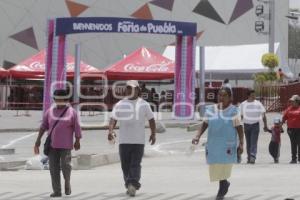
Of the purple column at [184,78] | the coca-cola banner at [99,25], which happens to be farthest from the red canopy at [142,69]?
the coca-cola banner at [99,25]

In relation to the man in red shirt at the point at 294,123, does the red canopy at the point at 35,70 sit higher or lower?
higher

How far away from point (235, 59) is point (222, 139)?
3571 centimetres

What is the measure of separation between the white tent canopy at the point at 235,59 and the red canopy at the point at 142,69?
20.6 ft

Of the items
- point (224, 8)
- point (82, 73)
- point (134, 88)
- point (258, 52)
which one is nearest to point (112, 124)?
point (134, 88)

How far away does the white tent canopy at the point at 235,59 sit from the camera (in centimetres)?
4371

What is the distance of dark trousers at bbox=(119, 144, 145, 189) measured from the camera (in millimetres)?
10247

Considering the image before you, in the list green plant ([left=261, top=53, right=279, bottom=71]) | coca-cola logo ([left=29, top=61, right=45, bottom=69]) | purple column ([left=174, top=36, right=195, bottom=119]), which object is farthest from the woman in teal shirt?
green plant ([left=261, top=53, right=279, bottom=71])

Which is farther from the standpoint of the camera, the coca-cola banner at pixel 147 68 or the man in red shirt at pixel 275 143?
the coca-cola banner at pixel 147 68

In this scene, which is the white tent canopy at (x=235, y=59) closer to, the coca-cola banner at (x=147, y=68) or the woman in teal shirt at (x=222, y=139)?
the coca-cola banner at (x=147, y=68)

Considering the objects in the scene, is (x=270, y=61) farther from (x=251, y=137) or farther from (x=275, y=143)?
(x=251, y=137)

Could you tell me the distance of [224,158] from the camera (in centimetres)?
962

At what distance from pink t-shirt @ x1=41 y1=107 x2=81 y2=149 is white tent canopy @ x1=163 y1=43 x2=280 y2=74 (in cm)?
3338

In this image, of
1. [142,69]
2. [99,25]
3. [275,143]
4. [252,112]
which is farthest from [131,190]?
[142,69]

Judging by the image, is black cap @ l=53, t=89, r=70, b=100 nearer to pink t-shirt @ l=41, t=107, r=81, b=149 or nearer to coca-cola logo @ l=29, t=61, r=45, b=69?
pink t-shirt @ l=41, t=107, r=81, b=149
